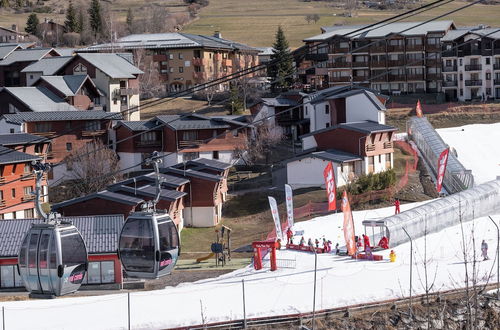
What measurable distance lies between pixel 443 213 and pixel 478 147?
706 inches

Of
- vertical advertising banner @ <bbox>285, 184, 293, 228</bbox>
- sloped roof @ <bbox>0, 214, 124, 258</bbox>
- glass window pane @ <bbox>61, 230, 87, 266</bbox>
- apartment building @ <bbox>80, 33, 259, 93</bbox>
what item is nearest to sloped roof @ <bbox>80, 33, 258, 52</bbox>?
apartment building @ <bbox>80, 33, 259, 93</bbox>

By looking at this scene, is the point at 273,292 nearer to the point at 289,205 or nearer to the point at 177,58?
the point at 289,205

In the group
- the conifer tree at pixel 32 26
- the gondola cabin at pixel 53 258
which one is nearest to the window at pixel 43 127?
the gondola cabin at pixel 53 258

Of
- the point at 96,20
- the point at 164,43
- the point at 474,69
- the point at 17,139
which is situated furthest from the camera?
the point at 96,20

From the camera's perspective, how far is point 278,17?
133125 mm

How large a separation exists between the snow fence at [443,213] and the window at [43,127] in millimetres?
28159

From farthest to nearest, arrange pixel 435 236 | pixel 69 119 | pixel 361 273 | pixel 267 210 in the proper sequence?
pixel 69 119
pixel 267 210
pixel 435 236
pixel 361 273

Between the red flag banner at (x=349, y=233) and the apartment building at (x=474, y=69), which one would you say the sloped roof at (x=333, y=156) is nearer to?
the red flag banner at (x=349, y=233)

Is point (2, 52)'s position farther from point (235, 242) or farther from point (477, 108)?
point (235, 242)

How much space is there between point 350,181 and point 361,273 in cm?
1733

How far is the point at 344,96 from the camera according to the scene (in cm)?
5603

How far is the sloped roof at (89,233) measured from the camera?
3347cm

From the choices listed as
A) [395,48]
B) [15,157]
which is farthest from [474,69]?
[15,157]

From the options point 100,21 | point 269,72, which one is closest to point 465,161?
point 269,72
